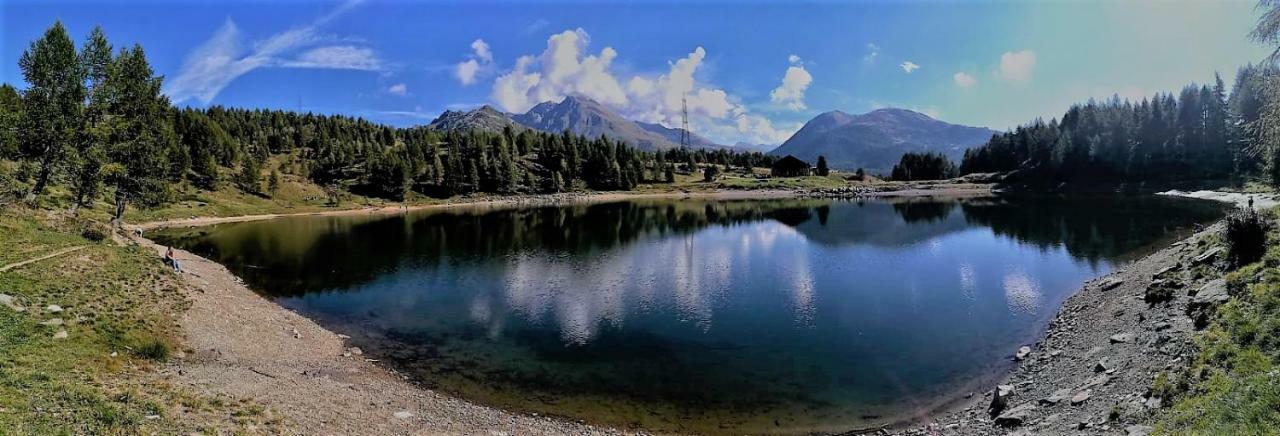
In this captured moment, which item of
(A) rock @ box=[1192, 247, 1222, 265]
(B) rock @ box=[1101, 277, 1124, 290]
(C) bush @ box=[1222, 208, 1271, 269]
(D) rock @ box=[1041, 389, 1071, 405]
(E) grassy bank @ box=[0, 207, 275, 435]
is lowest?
(D) rock @ box=[1041, 389, 1071, 405]

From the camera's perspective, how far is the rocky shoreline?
16250 millimetres

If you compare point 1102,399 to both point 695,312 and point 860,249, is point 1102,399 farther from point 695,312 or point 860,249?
point 860,249

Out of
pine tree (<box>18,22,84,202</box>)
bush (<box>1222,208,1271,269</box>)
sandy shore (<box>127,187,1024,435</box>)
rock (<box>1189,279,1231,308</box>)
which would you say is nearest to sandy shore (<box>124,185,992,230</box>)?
pine tree (<box>18,22,84,202</box>)

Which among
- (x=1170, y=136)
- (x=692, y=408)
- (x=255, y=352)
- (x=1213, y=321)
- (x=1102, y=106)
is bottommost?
(x=692, y=408)

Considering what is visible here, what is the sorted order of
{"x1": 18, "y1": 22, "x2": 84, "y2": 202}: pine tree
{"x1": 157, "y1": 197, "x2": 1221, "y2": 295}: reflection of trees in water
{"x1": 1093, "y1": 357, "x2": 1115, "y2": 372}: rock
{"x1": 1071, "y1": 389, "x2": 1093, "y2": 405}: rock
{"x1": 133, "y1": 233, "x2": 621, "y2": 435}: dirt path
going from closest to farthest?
{"x1": 1071, "y1": 389, "x2": 1093, "y2": 405}: rock
{"x1": 133, "y1": 233, "x2": 621, "y2": 435}: dirt path
{"x1": 1093, "y1": 357, "x2": 1115, "y2": 372}: rock
{"x1": 18, "y1": 22, "x2": 84, "y2": 202}: pine tree
{"x1": 157, "y1": 197, "x2": 1221, "y2": 295}: reflection of trees in water

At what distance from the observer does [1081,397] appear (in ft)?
58.6

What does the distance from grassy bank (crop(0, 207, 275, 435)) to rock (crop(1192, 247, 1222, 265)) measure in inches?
1509

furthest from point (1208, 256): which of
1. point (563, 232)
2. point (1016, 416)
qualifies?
point (563, 232)

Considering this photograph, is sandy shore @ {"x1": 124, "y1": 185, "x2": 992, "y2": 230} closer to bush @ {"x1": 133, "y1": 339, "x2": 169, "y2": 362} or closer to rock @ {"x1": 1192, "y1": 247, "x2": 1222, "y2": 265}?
bush @ {"x1": 133, "y1": 339, "x2": 169, "y2": 362}

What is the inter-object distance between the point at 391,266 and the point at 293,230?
43378 mm

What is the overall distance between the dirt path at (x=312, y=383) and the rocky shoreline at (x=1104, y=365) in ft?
46.3

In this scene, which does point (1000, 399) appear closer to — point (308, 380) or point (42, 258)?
point (308, 380)

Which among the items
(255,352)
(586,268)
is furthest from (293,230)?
(255,352)

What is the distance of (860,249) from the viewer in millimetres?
64250
